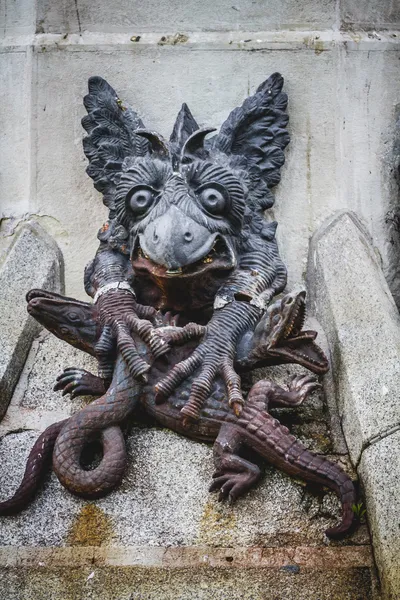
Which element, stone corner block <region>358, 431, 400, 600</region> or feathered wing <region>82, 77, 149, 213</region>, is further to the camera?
feathered wing <region>82, 77, 149, 213</region>

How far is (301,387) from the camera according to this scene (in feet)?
9.87

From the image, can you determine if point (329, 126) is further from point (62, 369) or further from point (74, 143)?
point (62, 369)

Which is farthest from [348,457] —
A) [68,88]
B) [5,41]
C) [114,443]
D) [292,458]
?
[5,41]

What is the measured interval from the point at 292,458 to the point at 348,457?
26cm

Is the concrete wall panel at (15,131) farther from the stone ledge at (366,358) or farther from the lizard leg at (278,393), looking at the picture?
the lizard leg at (278,393)

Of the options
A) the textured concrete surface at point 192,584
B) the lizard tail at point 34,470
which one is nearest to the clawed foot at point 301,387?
the textured concrete surface at point 192,584

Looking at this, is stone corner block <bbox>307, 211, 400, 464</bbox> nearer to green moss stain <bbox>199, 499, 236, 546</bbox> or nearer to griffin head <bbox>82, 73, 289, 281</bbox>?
griffin head <bbox>82, 73, 289, 281</bbox>

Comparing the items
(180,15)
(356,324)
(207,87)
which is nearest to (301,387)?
(356,324)

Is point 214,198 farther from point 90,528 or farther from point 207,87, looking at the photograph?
point 90,528

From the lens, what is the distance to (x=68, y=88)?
3947 millimetres

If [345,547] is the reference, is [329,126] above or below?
above

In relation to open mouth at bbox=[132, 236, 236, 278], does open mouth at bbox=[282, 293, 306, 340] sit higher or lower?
lower

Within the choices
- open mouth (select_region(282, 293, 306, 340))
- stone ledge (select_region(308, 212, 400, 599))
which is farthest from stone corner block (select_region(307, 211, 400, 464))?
open mouth (select_region(282, 293, 306, 340))

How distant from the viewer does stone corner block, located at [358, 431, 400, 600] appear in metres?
2.47
